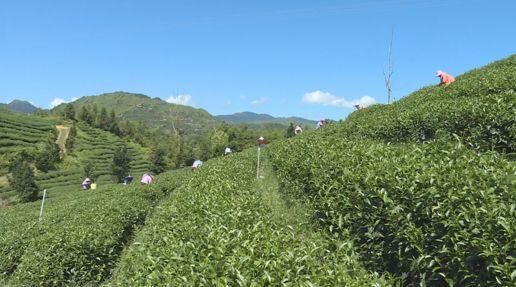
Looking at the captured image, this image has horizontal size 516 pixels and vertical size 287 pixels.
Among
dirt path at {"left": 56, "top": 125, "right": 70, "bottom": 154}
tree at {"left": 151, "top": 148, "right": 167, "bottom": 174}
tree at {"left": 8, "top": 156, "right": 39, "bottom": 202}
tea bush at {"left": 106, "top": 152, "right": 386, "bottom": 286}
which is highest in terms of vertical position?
tea bush at {"left": 106, "top": 152, "right": 386, "bottom": 286}

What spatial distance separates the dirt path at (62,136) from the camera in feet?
249

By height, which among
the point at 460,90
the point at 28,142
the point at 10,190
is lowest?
the point at 10,190

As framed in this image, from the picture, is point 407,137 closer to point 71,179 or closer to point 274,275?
point 274,275

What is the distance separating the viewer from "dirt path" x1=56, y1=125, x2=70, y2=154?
249 ft

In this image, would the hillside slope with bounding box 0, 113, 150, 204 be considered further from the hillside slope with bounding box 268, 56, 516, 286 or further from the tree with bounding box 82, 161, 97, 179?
the hillside slope with bounding box 268, 56, 516, 286

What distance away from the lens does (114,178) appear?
63844 millimetres

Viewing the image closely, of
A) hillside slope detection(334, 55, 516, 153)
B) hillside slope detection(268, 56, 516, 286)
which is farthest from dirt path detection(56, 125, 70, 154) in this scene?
hillside slope detection(268, 56, 516, 286)

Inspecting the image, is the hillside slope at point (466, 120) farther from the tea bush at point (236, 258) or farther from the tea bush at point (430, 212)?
the tea bush at point (236, 258)

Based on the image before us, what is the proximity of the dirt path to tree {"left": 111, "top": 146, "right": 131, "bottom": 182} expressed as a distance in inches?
507

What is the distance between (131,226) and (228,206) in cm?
817

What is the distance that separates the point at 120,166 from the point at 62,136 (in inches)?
868

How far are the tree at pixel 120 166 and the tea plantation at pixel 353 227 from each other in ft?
175

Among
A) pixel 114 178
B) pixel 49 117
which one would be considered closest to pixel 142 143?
pixel 49 117

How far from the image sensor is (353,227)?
6680mm
